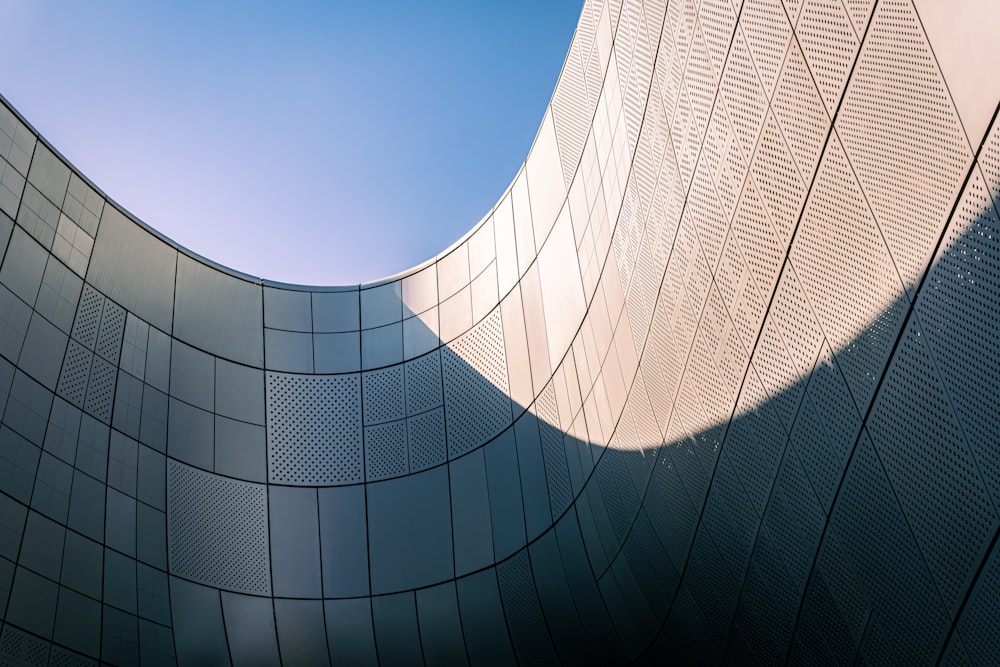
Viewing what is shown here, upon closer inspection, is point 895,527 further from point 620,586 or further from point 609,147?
point 620,586

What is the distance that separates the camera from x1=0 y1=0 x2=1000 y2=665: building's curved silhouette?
602cm

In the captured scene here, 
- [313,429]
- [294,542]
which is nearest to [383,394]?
[313,429]

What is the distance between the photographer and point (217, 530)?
15.9 meters

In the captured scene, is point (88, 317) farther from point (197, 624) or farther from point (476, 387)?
point (476, 387)

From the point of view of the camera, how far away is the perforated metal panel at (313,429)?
681 inches

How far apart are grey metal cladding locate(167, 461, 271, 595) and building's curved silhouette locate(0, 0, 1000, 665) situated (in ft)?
0.20

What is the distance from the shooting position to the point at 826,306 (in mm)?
7012

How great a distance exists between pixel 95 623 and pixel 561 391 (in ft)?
27.0

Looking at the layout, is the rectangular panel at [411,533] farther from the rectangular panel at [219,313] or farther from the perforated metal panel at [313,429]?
the rectangular panel at [219,313]

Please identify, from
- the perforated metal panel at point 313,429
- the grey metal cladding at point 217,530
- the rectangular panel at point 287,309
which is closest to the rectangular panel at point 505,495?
the perforated metal panel at point 313,429

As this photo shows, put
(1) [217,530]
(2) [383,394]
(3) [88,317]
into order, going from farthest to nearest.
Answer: (2) [383,394]
(1) [217,530]
(3) [88,317]

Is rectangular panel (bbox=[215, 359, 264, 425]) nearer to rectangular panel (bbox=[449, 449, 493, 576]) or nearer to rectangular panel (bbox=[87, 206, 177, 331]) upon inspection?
rectangular panel (bbox=[87, 206, 177, 331])

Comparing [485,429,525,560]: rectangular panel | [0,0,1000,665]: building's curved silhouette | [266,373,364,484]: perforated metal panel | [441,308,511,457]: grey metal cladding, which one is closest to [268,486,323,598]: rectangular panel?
[0,0,1000,665]: building's curved silhouette

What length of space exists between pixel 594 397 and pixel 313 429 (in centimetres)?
703
